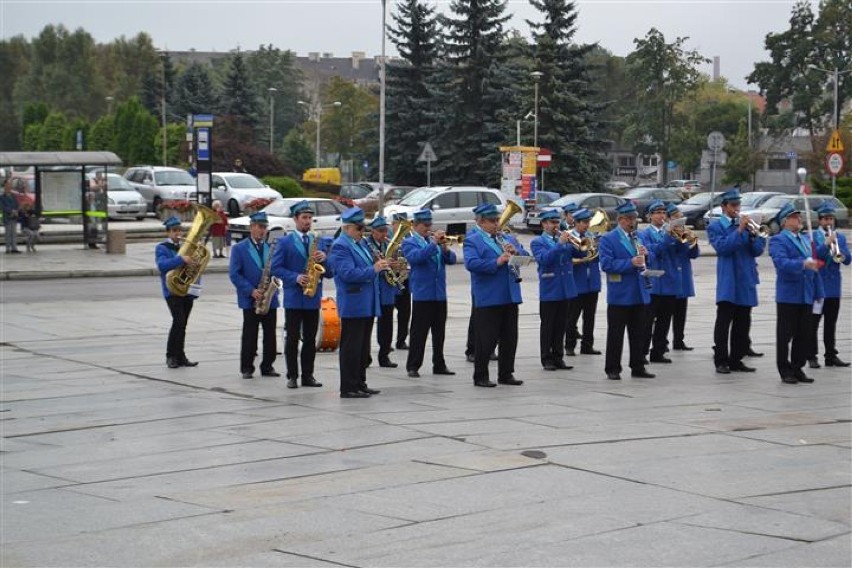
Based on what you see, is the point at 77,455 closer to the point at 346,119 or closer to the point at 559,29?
the point at 559,29

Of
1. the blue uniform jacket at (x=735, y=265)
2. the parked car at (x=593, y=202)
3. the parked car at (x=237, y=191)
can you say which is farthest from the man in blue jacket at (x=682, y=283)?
the parked car at (x=237, y=191)

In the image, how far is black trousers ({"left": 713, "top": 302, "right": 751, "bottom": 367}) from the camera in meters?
16.0

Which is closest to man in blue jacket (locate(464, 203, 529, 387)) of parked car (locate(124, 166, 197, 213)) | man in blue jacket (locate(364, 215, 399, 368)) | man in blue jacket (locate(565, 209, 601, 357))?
man in blue jacket (locate(364, 215, 399, 368))

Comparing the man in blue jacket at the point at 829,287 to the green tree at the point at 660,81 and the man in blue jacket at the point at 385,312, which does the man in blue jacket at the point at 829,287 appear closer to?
the man in blue jacket at the point at 385,312

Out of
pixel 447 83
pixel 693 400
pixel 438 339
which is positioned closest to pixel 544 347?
pixel 438 339

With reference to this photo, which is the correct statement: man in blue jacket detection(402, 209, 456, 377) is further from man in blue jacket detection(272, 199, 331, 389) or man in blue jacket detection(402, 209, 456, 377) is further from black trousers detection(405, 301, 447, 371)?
man in blue jacket detection(272, 199, 331, 389)

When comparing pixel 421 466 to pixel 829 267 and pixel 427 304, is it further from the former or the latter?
pixel 829 267

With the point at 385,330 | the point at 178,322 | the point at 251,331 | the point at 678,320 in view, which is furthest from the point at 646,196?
the point at 251,331

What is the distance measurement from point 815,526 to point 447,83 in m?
58.4

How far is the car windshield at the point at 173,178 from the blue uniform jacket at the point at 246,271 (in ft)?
113

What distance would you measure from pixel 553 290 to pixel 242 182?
32549mm

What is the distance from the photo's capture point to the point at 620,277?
15562mm

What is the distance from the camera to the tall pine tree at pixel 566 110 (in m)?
63.7

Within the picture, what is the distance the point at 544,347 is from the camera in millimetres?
16391
